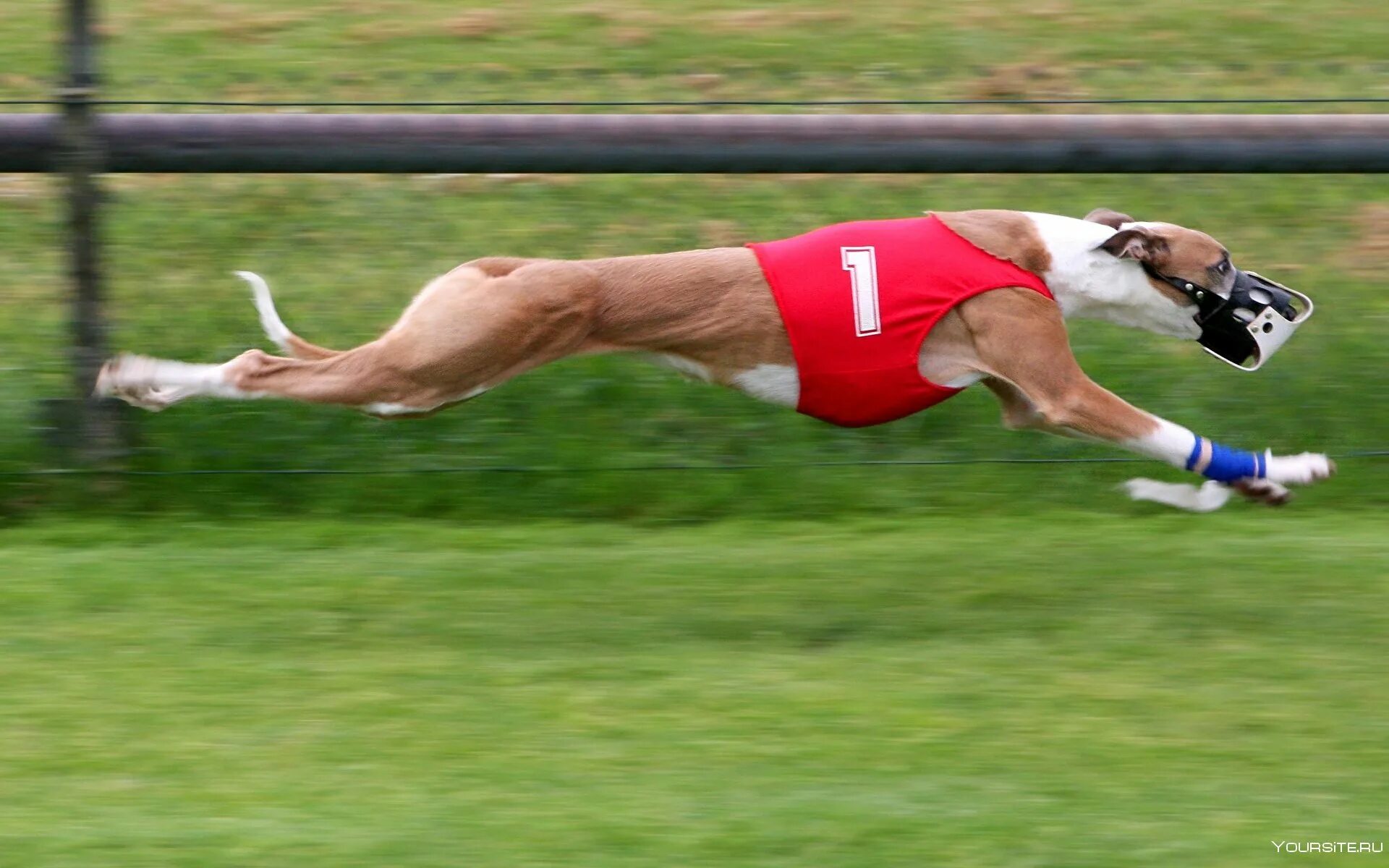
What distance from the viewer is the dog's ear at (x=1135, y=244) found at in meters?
5.58

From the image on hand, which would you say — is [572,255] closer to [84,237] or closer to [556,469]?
[556,469]

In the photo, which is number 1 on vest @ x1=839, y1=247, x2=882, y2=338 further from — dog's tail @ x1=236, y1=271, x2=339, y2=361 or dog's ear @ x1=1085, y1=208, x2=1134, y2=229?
dog's tail @ x1=236, y1=271, x2=339, y2=361

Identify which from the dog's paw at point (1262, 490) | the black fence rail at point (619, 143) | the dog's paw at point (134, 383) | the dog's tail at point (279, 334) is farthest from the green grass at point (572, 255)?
the dog's paw at point (1262, 490)

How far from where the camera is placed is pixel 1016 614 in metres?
5.64

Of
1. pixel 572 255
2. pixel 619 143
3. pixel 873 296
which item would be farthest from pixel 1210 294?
pixel 572 255

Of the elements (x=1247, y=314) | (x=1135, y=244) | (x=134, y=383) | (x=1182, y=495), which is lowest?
(x=1182, y=495)

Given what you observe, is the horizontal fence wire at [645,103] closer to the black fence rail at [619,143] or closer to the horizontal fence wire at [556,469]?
the black fence rail at [619,143]

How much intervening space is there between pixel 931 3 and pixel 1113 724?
26.3ft

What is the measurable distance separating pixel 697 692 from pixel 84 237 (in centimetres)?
312

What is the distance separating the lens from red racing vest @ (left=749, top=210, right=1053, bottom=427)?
17.8 ft

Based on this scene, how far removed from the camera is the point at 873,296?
5.42 meters

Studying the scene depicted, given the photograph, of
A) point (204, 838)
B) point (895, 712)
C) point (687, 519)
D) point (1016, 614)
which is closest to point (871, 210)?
point (687, 519)

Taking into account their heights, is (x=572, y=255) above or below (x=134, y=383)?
above

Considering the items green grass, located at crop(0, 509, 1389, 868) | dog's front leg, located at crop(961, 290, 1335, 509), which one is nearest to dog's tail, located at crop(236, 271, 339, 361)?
green grass, located at crop(0, 509, 1389, 868)
